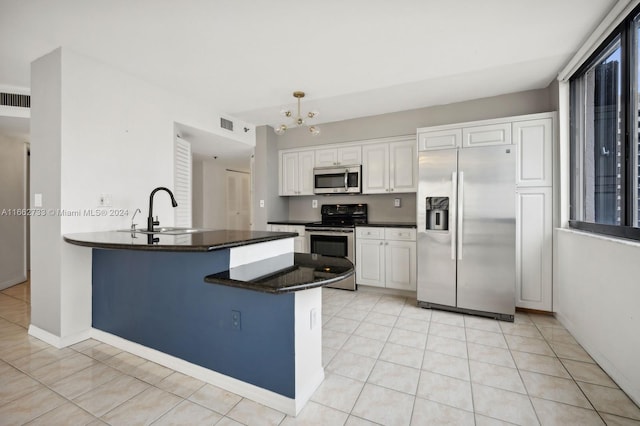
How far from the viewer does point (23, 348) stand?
2.32 metres

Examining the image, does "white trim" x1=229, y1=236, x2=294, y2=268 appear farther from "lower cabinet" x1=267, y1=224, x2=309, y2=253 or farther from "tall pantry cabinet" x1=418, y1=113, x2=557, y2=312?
"tall pantry cabinet" x1=418, y1=113, x2=557, y2=312

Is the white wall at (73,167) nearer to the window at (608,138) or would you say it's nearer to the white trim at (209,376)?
the white trim at (209,376)

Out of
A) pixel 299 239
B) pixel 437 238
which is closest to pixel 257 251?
→ pixel 437 238

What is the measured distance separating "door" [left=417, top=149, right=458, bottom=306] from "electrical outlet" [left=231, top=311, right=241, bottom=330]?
227 centimetres

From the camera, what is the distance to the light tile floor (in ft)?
5.19

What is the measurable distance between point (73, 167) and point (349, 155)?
317 cm

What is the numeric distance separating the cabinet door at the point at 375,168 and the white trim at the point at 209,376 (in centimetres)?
300

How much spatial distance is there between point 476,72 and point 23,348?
4.69 meters

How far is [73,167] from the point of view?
7.68 feet

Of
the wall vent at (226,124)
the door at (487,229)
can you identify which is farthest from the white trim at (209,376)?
the wall vent at (226,124)

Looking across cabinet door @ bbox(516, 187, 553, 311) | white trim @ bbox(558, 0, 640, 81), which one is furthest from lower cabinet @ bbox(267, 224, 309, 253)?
white trim @ bbox(558, 0, 640, 81)

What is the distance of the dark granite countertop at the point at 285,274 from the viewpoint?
1.37 meters

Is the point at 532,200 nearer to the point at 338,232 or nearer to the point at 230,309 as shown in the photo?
the point at 338,232

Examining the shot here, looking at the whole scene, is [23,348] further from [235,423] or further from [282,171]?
[282,171]
